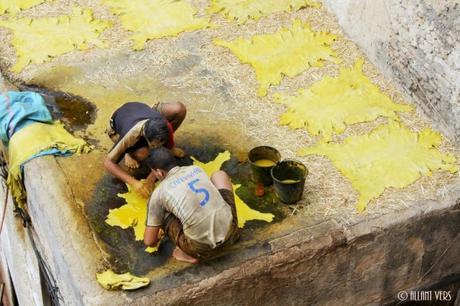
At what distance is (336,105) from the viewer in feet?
21.7

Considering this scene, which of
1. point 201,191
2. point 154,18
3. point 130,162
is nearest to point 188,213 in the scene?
point 201,191

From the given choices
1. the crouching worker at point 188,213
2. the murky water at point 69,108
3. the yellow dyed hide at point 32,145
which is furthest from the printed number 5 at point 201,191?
the murky water at point 69,108

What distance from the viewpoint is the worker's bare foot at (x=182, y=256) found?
5.00 meters

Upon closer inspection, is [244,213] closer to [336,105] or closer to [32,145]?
[336,105]

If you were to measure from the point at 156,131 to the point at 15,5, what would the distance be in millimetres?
3559

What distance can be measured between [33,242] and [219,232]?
2.41 m

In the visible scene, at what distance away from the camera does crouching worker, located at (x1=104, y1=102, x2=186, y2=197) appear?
A: 539 cm

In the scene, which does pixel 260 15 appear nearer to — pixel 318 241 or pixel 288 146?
pixel 288 146

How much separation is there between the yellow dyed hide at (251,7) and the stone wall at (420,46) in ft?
2.54

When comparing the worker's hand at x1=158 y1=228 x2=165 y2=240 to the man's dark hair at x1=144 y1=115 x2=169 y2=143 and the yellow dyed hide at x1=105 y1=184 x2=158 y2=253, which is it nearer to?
the yellow dyed hide at x1=105 y1=184 x2=158 y2=253

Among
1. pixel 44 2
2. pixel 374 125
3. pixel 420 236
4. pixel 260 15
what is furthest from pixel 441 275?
pixel 44 2

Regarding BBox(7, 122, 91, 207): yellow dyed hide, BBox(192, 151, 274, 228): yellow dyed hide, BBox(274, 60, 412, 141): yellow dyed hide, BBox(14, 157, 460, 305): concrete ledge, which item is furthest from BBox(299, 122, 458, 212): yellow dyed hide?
BBox(7, 122, 91, 207): yellow dyed hide

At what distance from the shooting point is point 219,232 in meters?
4.91

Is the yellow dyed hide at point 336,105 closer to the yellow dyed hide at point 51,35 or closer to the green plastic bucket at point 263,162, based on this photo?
the green plastic bucket at point 263,162
